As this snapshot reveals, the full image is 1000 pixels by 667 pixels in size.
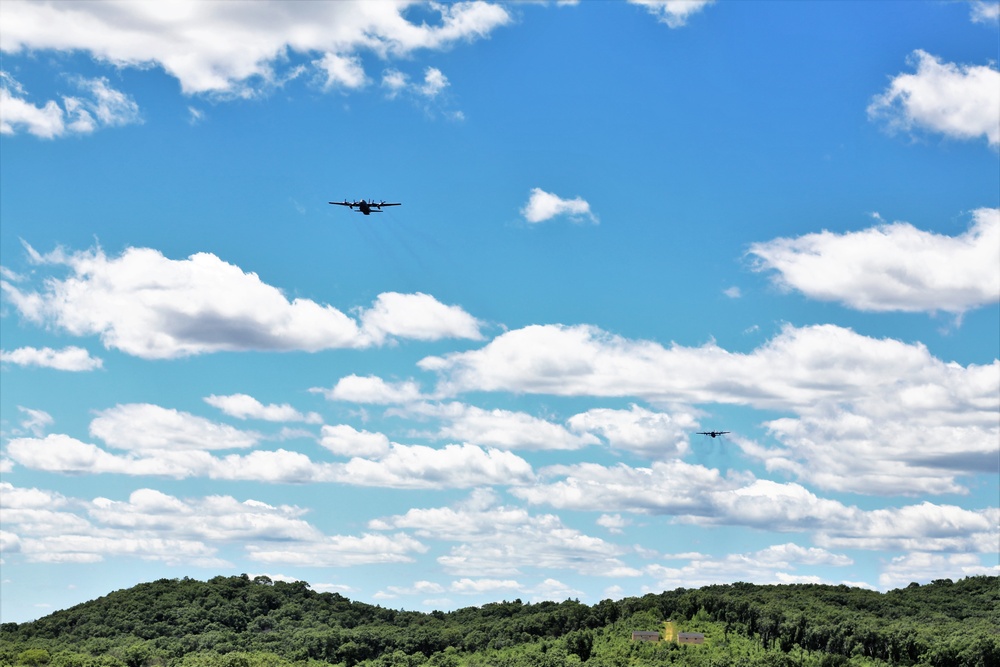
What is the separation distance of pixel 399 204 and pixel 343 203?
30.1 feet

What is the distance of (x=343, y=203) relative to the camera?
550ft

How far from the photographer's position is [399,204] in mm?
163125
